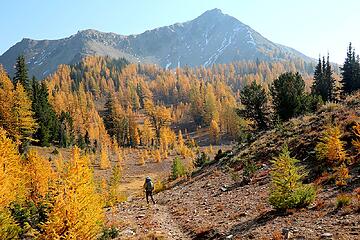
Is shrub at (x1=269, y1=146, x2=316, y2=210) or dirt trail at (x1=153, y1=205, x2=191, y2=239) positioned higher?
shrub at (x1=269, y1=146, x2=316, y2=210)

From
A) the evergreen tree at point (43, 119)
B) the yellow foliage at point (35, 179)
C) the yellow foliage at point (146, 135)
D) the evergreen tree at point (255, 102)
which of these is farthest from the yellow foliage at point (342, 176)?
the yellow foliage at point (146, 135)

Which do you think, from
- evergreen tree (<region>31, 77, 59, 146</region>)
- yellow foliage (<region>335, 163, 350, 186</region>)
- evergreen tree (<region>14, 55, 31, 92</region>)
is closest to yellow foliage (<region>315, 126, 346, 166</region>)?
yellow foliage (<region>335, 163, 350, 186</region>)

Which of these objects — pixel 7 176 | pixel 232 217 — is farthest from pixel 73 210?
pixel 7 176

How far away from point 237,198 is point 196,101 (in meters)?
139

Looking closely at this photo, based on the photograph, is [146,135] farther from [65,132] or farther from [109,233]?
[109,233]

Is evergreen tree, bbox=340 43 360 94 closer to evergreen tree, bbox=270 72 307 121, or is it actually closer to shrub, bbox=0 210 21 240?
evergreen tree, bbox=270 72 307 121

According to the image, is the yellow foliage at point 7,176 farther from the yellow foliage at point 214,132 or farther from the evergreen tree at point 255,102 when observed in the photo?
the yellow foliage at point 214,132

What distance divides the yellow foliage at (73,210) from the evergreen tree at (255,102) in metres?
38.8

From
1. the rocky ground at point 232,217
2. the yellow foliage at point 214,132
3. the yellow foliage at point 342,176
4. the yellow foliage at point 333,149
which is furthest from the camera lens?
the yellow foliage at point 214,132

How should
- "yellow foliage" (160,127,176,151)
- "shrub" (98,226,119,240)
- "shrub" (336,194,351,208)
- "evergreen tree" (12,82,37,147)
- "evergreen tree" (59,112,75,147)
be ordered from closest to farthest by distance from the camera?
"shrub" (336,194,351,208) < "shrub" (98,226,119,240) < "evergreen tree" (12,82,37,147) < "evergreen tree" (59,112,75,147) < "yellow foliage" (160,127,176,151)

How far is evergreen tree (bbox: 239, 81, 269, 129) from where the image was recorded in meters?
52.5

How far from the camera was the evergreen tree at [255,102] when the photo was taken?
52.5 meters

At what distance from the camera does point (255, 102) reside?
52.5 m

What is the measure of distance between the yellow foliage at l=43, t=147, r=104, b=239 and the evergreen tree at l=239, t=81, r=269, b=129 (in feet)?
127
